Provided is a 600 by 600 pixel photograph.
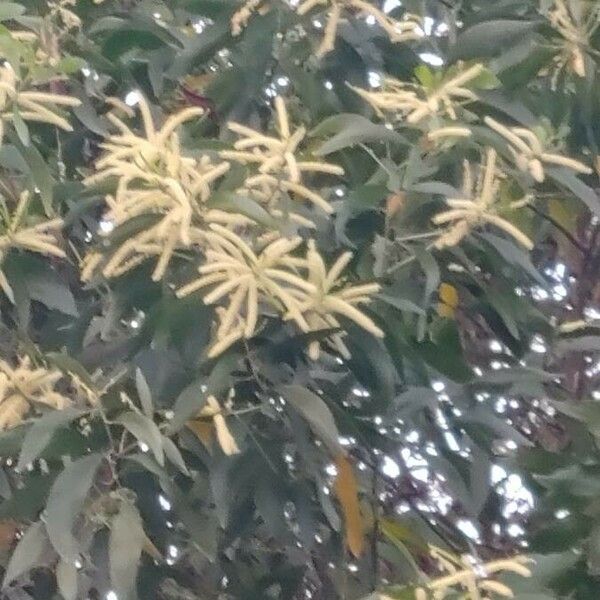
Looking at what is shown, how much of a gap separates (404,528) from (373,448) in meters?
0.11

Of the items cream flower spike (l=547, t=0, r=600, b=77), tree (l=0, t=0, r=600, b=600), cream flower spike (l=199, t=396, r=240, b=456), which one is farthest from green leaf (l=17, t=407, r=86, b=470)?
cream flower spike (l=547, t=0, r=600, b=77)

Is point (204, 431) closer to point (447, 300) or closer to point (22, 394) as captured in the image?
point (22, 394)

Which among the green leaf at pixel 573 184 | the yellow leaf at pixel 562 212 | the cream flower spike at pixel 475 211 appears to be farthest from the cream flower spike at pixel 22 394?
the yellow leaf at pixel 562 212

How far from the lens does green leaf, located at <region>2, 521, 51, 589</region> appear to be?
0.97 meters

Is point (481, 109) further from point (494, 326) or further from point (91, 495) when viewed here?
point (91, 495)

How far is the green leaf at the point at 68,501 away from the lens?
3.04 ft

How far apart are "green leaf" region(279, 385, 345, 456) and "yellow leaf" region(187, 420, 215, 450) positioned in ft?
0.28

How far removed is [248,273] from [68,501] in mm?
214

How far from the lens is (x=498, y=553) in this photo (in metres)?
1.43

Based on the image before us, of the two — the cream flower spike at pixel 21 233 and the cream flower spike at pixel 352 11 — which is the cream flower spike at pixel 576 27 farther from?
the cream flower spike at pixel 21 233

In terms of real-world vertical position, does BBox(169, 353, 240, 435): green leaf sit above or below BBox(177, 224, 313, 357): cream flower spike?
below

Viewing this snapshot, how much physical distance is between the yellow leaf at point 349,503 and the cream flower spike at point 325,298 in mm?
215

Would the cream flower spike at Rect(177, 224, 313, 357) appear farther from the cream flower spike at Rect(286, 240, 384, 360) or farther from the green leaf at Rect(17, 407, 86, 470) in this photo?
the green leaf at Rect(17, 407, 86, 470)

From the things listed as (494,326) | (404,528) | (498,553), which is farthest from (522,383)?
(498,553)
